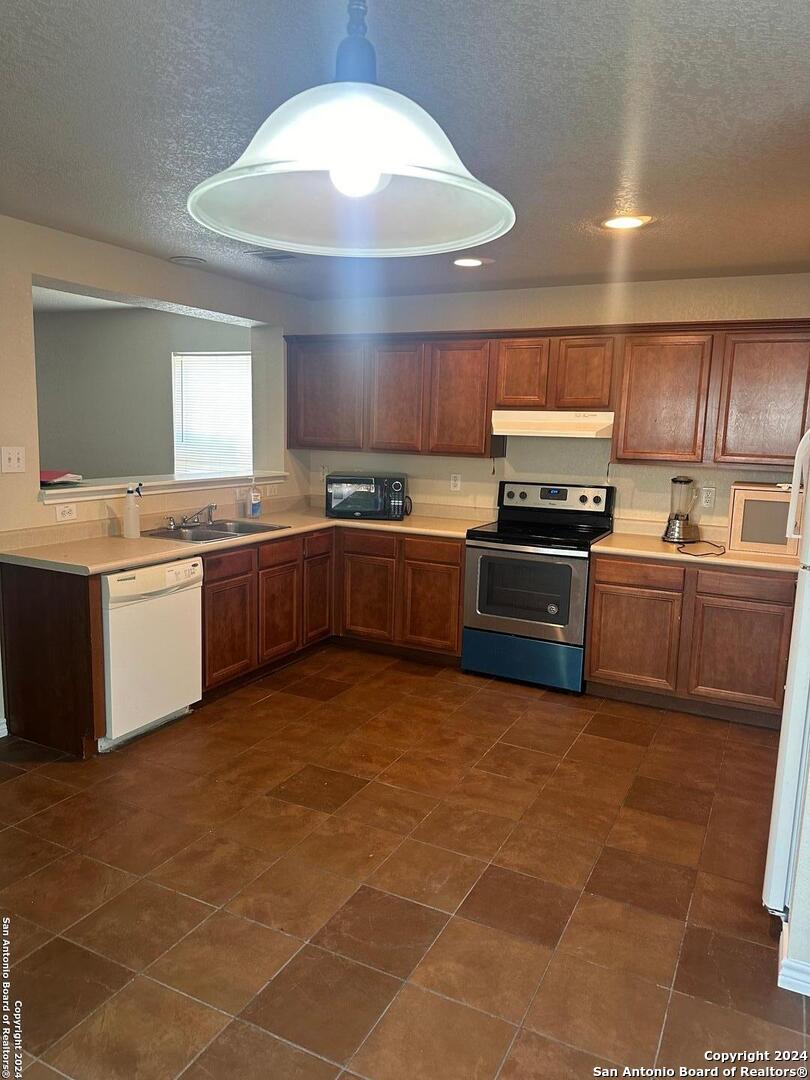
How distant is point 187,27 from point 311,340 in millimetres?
3427

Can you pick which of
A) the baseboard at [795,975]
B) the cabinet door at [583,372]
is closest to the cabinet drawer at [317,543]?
the cabinet door at [583,372]

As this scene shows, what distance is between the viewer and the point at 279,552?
4273mm

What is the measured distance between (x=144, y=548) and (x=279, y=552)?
0.92 metres

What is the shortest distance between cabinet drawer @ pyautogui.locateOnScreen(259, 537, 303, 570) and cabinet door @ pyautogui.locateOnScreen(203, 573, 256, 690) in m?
0.13

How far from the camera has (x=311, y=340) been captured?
5.09 meters

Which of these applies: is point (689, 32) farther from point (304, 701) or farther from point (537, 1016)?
point (304, 701)

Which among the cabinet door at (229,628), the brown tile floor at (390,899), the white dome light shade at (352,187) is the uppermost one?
the white dome light shade at (352,187)

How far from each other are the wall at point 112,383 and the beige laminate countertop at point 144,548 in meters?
2.16

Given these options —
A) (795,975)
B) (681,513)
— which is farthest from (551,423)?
(795,975)

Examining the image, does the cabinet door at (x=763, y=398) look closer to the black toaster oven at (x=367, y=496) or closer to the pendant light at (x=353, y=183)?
the black toaster oven at (x=367, y=496)

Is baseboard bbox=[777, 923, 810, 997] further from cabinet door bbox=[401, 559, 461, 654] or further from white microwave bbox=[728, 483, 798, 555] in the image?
cabinet door bbox=[401, 559, 461, 654]

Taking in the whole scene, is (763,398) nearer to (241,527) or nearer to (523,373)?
(523,373)

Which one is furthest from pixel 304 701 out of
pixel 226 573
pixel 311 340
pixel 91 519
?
pixel 311 340

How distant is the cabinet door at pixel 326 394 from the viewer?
4988mm
